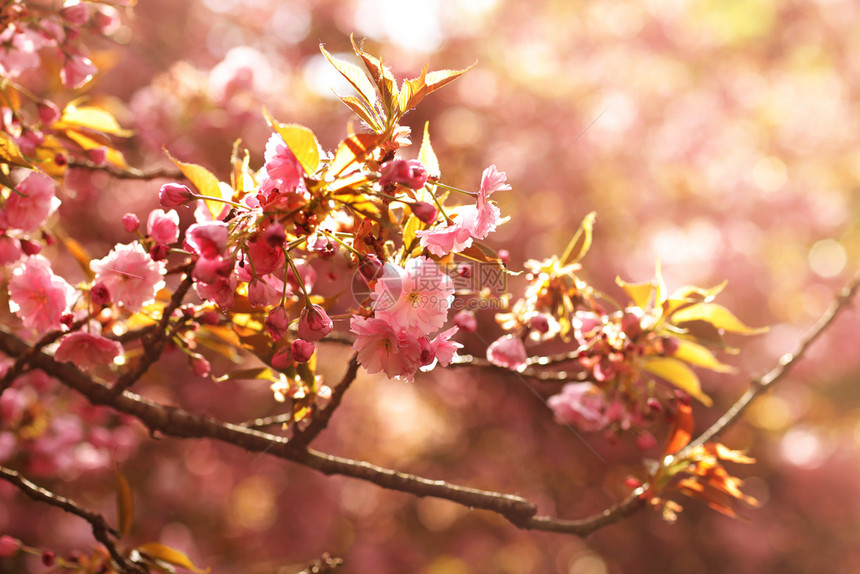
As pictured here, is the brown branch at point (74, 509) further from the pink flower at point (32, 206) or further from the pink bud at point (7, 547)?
the pink flower at point (32, 206)

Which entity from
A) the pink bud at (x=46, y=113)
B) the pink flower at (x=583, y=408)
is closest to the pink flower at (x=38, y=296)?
the pink bud at (x=46, y=113)

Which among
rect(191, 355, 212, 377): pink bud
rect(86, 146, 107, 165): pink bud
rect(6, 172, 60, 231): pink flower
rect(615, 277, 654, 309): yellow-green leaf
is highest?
rect(86, 146, 107, 165): pink bud

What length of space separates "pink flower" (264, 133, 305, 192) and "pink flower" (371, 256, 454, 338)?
152mm

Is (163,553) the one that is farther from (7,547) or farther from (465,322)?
(465,322)

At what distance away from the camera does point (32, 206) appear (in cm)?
106

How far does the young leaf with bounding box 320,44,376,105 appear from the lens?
79cm

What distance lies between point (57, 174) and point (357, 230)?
0.81 metres

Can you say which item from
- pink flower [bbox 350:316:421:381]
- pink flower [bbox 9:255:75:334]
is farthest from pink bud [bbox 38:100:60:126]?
pink flower [bbox 350:316:421:381]

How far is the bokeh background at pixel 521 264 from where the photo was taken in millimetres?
3395

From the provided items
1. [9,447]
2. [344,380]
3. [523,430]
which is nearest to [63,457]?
[9,447]

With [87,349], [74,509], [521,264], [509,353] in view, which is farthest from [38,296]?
[521,264]

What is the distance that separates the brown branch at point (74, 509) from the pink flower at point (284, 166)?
0.70 metres

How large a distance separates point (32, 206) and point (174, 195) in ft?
1.24

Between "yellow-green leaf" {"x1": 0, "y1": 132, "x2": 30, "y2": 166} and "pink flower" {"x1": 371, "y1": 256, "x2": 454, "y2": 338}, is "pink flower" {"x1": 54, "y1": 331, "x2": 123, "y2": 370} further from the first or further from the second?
"pink flower" {"x1": 371, "y1": 256, "x2": 454, "y2": 338}
